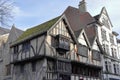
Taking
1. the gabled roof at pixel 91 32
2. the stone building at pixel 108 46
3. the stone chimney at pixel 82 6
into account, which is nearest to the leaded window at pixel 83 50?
the gabled roof at pixel 91 32

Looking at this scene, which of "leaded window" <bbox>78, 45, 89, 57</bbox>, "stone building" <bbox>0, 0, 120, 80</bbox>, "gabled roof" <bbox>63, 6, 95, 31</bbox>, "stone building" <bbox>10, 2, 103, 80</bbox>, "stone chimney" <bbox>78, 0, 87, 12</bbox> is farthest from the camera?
"stone chimney" <bbox>78, 0, 87, 12</bbox>

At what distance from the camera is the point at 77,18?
33.2m

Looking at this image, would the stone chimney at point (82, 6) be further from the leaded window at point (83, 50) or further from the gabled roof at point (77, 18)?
the leaded window at point (83, 50)

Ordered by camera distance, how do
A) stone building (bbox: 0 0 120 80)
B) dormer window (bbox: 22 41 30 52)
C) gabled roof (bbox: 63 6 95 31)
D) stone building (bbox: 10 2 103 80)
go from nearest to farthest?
stone building (bbox: 10 2 103 80), stone building (bbox: 0 0 120 80), dormer window (bbox: 22 41 30 52), gabled roof (bbox: 63 6 95 31)

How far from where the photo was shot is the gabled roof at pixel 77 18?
3216 centimetres

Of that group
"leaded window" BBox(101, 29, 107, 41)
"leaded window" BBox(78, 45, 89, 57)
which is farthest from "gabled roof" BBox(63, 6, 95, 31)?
"leaded window" BBox(78, 45, 89, 57)

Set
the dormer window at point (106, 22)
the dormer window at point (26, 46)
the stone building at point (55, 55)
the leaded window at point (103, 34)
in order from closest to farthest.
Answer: the stone building at point (55, 55)
the dormer window at point (26, 46)
the leaded window at point (103, 34)
the dormer window at point (106, 22)

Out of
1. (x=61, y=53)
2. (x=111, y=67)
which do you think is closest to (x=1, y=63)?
(x=61, y=53)

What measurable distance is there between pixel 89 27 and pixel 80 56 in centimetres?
772

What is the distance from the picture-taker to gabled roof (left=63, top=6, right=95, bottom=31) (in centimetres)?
3216

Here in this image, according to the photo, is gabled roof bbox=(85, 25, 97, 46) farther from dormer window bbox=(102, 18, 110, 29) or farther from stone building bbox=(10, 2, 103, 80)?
dormer window bbox=(102, 18, 110, 29)

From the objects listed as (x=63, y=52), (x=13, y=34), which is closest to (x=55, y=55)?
(x=63, y=52)

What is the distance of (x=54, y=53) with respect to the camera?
21.7 metres

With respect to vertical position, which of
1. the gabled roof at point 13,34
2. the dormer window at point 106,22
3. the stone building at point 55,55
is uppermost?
the dormer window at point 106,22
